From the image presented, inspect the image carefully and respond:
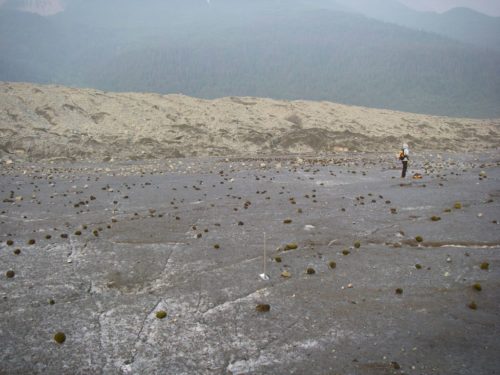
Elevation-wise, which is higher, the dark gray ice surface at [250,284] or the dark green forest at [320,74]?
the dark green forest at [320,74]

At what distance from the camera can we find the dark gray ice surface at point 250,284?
5.46 meters

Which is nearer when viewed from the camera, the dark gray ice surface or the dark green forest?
the dark gray ice surface

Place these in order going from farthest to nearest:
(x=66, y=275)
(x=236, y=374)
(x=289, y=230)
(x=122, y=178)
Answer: (x=122, y=178) < (x=289, y=230) < (x=66, y=275) < (x=236, y=374)

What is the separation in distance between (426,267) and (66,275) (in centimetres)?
731

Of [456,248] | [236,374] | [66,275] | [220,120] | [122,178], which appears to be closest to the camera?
[236,374]

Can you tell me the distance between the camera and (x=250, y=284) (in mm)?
7492

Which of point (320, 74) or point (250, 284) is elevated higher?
point (320, 74)

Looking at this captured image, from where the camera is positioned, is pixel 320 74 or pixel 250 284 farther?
pixel 320 74

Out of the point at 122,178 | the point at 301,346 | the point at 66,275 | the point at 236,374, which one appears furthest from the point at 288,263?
the point at 122,178

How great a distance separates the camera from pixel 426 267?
8.02 meters

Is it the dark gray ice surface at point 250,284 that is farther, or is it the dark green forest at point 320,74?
the dark green forest at point 320,74

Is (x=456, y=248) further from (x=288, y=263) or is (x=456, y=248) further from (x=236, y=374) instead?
(x=236, y=374)

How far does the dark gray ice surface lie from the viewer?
5.46 metres

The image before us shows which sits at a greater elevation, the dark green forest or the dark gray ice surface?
the dark green forest
